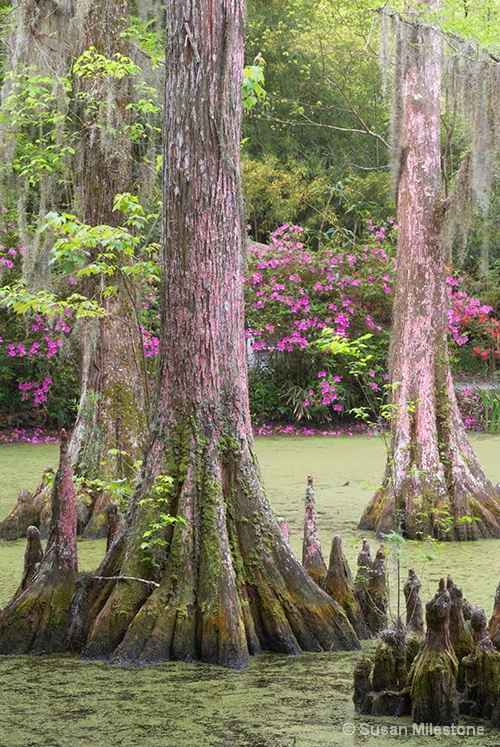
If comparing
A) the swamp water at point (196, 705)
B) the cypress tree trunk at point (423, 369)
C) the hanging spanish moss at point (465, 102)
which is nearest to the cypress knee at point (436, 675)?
the swamp water at point (196, 705)

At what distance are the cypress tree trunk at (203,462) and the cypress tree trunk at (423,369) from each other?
225 centimetres

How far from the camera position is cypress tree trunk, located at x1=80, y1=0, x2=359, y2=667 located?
4.82 meters

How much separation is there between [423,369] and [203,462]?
10.1 feet

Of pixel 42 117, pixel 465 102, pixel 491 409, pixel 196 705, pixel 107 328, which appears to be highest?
pixel 42 117

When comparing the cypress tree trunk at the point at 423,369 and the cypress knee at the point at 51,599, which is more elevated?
the cypress tree trunk at the point at 423,369

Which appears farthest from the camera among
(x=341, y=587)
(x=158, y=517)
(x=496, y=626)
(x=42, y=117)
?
(x=42, y=117)

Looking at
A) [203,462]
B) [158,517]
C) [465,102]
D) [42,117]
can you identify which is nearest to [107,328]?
[42,117]

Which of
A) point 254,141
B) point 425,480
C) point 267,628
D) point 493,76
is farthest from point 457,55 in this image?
point 254,141

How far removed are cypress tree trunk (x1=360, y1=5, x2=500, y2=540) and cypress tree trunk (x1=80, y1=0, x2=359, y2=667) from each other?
7.39 feet

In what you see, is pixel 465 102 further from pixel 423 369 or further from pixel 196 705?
pixel 196 705

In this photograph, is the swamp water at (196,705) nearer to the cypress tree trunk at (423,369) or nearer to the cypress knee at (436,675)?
the cypress knee at (436,675)

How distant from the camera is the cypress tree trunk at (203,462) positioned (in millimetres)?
4820

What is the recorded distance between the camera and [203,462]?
5125 millimetres

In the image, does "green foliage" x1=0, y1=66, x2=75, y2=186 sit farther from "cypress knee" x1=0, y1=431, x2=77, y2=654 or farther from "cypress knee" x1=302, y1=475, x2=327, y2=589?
"cypress knee" x1=302, y1=475, x2=327, y2=589
